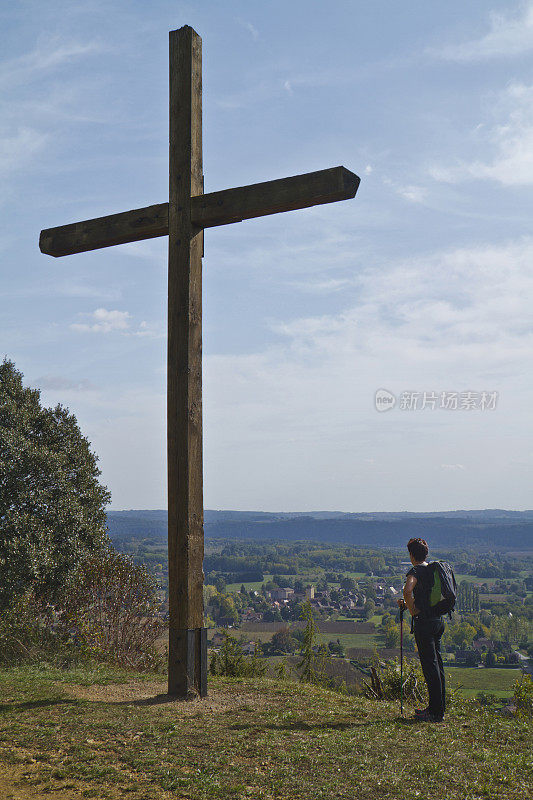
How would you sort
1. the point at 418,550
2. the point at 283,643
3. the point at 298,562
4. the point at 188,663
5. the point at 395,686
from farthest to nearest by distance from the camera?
the point at 298,562 → the point at 283,643 → the point at 395,686 → the point at 418,550 → the point at 188,663

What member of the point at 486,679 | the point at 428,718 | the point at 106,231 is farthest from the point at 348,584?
the point at 106,231

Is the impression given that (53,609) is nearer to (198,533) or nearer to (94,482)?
(94,482)

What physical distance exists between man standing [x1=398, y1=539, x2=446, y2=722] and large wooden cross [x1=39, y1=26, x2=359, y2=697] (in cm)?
224

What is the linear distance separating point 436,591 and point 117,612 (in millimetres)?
6800

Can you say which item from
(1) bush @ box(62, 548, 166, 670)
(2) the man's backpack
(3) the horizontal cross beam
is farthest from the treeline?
(2) the man's backpack

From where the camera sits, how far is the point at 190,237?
7586 mm

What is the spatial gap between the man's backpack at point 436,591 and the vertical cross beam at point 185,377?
234 cm

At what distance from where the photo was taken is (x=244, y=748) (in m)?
5.46

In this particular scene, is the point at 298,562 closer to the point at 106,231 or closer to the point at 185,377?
the point at 106,231

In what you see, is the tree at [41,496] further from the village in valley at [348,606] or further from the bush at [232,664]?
the bush at [232,664]

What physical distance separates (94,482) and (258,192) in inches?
379

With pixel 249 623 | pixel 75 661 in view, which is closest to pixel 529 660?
pixel 249 623

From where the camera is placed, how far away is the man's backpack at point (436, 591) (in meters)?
6.81

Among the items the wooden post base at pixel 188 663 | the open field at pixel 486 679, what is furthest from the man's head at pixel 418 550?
the open field at pixel 486 679
